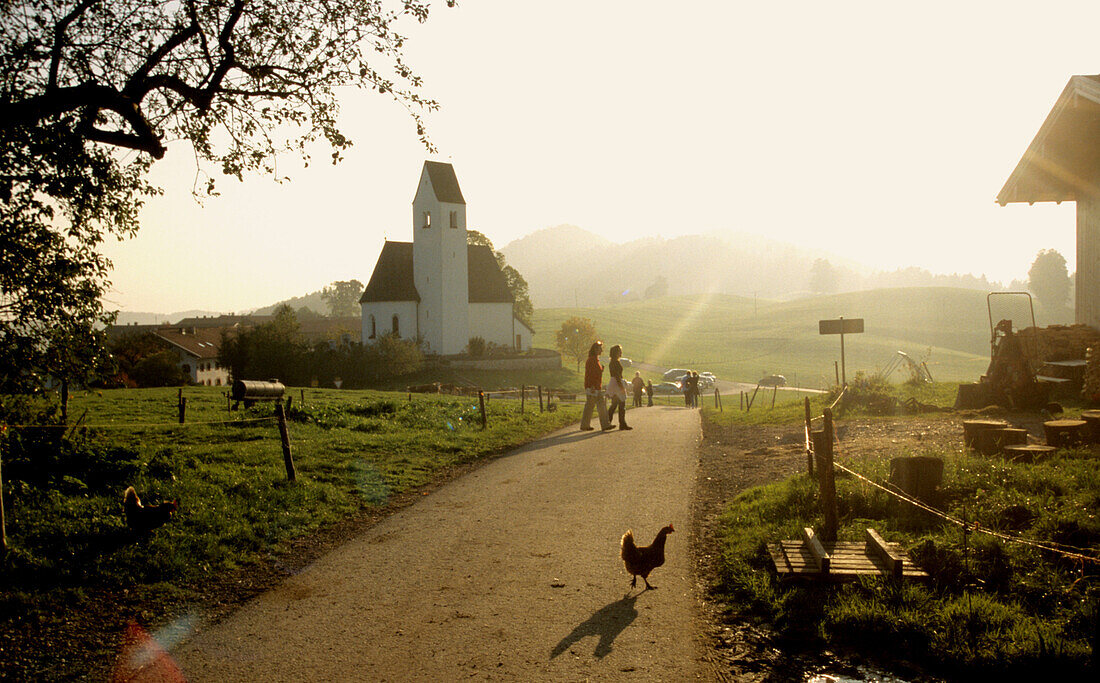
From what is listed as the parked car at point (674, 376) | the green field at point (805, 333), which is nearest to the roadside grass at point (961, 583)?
the parked car at point (674, 376)

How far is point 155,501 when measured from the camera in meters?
8.25

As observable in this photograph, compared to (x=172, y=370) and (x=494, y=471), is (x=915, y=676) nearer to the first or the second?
(x=494, y=471)

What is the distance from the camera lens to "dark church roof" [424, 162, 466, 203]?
2665 inches

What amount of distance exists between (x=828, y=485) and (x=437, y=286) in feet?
205

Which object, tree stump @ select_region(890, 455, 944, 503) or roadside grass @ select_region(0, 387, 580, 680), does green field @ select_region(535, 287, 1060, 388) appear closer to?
roadside grass @ select_region(0, 387, 580, 680)

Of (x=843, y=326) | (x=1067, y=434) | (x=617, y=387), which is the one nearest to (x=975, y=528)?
(x=1067, y=434)

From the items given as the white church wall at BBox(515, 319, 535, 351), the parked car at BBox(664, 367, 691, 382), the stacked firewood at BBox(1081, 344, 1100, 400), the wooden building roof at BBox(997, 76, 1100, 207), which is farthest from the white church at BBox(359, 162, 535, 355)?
the stacked firewood at BBox(1081, 344, 1100, 400)

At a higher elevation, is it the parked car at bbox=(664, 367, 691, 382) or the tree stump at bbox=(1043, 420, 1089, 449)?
the tree stump at bbox=(1043, 420, 1089, 449)

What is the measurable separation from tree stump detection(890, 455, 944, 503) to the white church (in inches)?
2384

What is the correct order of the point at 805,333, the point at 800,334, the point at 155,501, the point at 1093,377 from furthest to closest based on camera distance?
the point at 805,333 → the point at 800,334 → the point at 1093,377 → the point at 155,501

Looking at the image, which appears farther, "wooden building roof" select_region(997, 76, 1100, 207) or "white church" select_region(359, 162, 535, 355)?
"white church" select_region(359, 162, 535, 355)

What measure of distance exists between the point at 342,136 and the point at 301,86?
0.88m

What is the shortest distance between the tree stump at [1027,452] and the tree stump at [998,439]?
265mm

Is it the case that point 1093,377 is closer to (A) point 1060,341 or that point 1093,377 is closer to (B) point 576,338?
(A) point 1060,341
